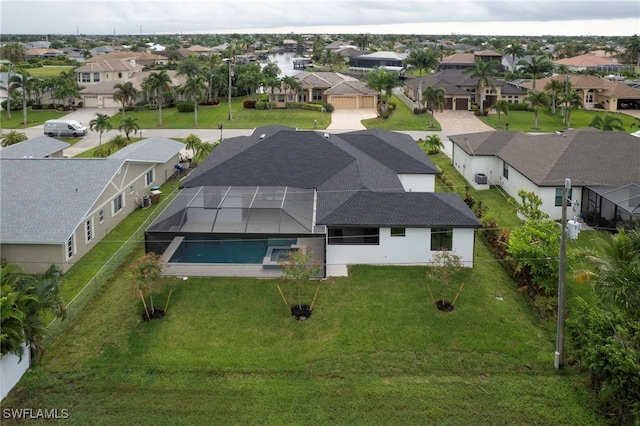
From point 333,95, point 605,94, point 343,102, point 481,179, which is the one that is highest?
point 605,94

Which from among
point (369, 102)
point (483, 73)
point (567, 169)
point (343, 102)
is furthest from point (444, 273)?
point (369, 102)

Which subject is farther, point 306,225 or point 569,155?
point 569,155

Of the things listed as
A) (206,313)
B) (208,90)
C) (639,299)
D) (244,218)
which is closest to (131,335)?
(206,313)

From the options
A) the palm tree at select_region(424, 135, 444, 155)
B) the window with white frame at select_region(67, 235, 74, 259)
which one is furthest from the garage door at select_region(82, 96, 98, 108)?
the window with white frame at select_region(67, 235, 74, 259)

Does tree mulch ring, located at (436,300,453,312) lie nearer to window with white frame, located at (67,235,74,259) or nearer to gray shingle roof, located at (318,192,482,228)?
gray shingle roof, located at (318,192,482,228)

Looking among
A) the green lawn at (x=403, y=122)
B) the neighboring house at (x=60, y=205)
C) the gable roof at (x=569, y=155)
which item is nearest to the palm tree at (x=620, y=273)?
the gable roof at (x=569, y=155)

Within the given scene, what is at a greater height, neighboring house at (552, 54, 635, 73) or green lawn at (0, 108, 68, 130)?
neighboring house at (552, 54, 635, 73)

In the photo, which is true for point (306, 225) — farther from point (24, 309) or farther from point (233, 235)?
point (24, 309)

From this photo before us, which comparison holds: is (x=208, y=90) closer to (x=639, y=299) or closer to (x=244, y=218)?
(x=244, y=218)
